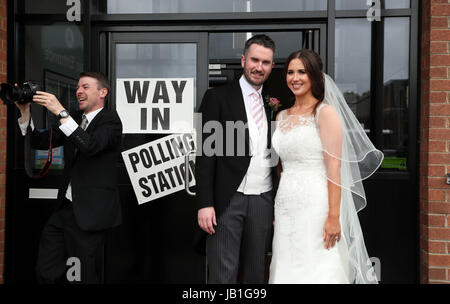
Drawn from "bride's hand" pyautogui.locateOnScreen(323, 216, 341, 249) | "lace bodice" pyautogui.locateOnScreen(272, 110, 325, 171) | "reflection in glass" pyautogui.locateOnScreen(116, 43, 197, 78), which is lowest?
"bride's hand" pyautogui.locateOnScreen(323, 216, 341, 249)

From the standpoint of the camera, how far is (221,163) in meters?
2.19

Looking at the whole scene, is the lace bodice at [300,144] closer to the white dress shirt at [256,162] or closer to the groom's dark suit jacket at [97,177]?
the white dress shirt at [256,162]

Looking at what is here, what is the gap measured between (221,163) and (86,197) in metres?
0.87

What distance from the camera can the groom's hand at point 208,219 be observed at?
7.03ft

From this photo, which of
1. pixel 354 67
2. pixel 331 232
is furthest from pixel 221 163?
pixel 354 67

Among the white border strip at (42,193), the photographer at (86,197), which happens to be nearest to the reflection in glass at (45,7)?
the photographer at (86,197)

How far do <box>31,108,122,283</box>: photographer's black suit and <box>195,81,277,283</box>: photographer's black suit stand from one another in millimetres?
608

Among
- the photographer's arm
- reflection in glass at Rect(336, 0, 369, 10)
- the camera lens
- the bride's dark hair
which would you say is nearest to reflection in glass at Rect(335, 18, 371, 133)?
reflection in glass at Rect(336, 0, 369, 10)

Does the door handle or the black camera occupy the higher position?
the black camera

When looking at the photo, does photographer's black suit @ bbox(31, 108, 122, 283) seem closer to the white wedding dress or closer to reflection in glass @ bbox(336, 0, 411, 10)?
the white wedding dress

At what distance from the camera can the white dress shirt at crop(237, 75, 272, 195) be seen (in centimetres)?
219

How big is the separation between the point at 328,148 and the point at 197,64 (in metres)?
1.51

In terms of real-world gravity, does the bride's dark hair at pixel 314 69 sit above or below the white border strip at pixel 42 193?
above
